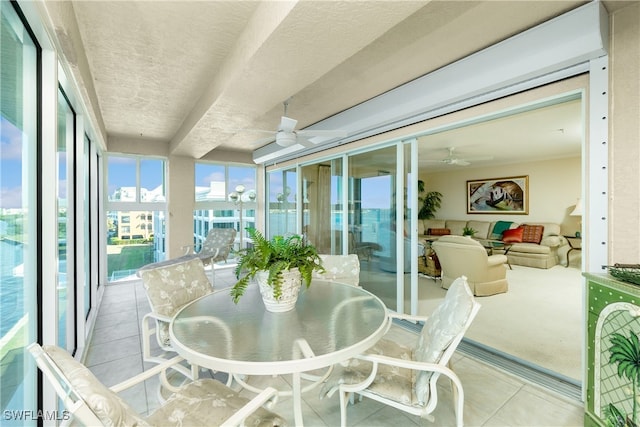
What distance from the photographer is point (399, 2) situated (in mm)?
1374

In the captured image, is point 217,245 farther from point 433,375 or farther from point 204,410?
point 433,375

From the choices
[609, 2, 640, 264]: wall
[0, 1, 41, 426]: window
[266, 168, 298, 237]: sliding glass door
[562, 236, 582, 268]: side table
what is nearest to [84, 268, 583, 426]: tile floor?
[0, 1, 41, 426]: window

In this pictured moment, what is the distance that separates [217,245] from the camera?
5246mm

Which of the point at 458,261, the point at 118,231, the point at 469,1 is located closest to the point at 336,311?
the point at 469,1

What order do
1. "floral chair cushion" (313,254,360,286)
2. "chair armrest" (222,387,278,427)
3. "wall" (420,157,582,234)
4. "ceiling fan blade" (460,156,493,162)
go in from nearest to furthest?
1. "chair armrest" (222,387,278,427)
2. "floral chair cushion" (313,254,360,286)
3. "wall" (420,157,582,234)
4. "ceiling fan blade" (460,156,493,162)

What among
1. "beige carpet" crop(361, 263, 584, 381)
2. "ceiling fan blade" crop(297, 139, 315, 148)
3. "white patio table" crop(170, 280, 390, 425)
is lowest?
"beige carpet" crop(361, 263, 584, 381)

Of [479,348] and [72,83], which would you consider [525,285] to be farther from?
[72,83]

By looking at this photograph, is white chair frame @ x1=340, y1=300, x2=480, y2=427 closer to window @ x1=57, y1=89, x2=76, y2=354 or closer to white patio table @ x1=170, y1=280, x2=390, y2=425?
white patio table @ x1=170, y1=280, x2=390, y2=425

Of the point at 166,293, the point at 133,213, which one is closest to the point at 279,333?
the point at 166,293

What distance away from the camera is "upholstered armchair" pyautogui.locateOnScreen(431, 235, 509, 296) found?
380 centimetres

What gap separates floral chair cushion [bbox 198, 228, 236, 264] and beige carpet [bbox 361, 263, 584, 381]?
8.77 ft

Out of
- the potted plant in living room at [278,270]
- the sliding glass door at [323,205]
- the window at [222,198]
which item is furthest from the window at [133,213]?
the potted plant in living room at [278,270]

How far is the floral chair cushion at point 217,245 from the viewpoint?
491 cm

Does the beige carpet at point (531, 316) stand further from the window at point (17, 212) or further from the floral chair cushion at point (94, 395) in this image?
the window at point (17, 212)
